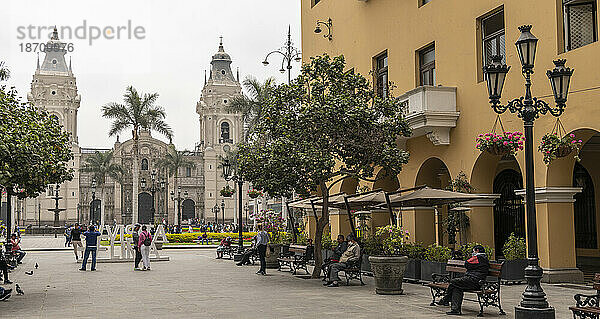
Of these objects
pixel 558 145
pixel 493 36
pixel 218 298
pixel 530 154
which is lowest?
pixel 218 298

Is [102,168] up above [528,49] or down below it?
above

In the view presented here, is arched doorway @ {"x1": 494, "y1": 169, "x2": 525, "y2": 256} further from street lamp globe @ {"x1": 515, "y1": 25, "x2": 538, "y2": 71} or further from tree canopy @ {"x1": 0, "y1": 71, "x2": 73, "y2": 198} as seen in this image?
tree canopy @ {"x1": 0, "y1": 71, "x2": 73, "y2": 198}

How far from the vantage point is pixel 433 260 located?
17.1 meters

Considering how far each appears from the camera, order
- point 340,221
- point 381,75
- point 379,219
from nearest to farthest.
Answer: point 381,75 → point 379,219 → point 340,221

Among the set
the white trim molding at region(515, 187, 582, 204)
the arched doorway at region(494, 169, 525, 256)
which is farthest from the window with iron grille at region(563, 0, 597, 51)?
the arched doorway at region(494, 169, 525, 256)

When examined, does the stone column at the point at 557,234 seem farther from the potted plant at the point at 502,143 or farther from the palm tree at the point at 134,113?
the palm tree at the point at 134,113

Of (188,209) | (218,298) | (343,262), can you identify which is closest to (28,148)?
(218,298)

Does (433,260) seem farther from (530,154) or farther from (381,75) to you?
(381,75)

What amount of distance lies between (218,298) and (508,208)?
1115 cm

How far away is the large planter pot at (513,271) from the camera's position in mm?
16781


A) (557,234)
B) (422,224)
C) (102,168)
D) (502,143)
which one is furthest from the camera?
(102,168)

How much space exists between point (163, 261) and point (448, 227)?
1397 centimetres

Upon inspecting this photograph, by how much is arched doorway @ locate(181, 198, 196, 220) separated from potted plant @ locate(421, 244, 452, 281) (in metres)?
90.3

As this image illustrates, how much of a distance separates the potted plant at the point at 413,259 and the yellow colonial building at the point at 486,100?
90.1 inches
